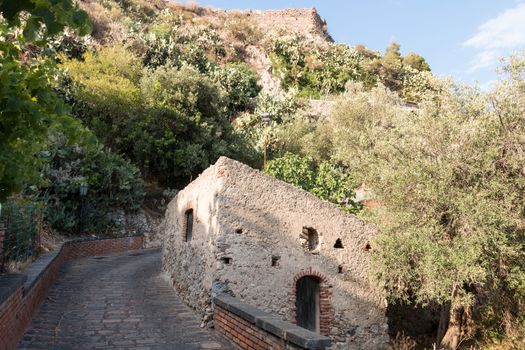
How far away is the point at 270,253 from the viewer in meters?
9.33

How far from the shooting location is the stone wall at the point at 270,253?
8711 mm

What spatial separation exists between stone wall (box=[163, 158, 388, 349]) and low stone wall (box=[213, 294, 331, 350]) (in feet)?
2.59

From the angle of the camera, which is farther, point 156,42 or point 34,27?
point 156,42

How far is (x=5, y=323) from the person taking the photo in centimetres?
550

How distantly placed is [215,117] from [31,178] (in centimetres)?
2108

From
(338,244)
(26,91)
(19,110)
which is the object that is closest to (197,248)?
(338,244)

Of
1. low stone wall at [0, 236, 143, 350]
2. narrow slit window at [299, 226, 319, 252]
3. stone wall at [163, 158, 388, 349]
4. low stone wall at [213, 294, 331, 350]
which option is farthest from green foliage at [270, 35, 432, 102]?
low stone wall at [213, 294, 331, 350]

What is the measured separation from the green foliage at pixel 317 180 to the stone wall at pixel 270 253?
17.4 feet

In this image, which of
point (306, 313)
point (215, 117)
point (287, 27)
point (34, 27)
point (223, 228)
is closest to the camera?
point (34, 27)

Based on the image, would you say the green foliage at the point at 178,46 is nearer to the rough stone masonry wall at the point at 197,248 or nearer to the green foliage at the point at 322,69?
the green foliage at the point at 322,69

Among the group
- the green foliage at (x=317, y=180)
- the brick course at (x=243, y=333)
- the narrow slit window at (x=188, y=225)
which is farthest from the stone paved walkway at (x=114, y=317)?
the green foliage at (x=317, y=180)

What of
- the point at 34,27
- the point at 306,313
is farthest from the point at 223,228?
the point at 34,27

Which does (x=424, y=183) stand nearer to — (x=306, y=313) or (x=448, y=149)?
(x=448, y=149)

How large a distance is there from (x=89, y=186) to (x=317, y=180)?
10.5m
